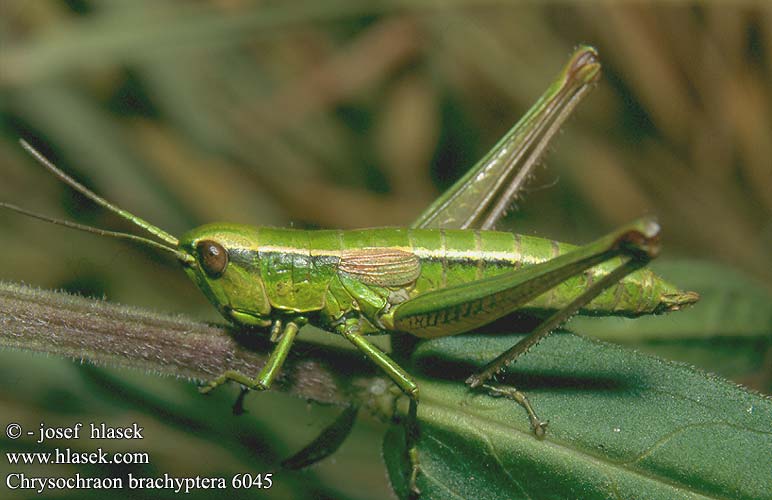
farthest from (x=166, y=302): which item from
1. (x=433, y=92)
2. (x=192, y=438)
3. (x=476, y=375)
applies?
(x=476, y=375)

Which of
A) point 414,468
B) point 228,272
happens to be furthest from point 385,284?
point 414,468

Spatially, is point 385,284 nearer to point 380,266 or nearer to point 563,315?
point 380,266

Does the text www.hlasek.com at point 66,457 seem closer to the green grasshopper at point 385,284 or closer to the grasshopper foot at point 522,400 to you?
the green grasshopper at point 385,284

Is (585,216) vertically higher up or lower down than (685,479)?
higher up

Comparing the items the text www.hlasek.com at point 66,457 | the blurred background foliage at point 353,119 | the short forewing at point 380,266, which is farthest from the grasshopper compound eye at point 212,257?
the blurred background foliage at point 353,119

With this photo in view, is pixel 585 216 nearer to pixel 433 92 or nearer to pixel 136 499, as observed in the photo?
pixel 433 92

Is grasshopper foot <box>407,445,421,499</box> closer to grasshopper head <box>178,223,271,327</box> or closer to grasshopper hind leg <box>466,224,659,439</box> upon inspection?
grasshopper hind leg <box>466,224,659,439</box>
